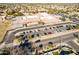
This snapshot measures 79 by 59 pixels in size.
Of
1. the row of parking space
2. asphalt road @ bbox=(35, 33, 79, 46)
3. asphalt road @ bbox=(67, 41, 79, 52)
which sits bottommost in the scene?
asphalt road @ bbox=(67, 41, 79, 52)

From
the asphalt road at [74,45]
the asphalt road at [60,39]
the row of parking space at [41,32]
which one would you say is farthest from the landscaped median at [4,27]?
the asphalt road at [74,45]

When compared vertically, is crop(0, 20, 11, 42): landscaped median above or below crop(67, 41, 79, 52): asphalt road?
above

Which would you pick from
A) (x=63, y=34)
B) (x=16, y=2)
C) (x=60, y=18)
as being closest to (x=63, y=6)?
(x=60, y=18)

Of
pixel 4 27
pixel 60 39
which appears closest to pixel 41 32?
pixel 60 39

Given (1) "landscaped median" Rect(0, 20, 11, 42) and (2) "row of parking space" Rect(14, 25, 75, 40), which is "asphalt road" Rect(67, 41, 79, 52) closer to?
(2) "row of parking space" Rect(14, 25, 75, 40)

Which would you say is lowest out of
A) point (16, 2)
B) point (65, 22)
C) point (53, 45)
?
point (53, 45)

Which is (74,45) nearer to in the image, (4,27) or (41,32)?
(41,32)

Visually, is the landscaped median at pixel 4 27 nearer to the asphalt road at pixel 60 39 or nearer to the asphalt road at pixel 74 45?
the asphalt road at pixel 60 39

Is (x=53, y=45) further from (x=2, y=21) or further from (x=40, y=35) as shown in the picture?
(x=2, y=21)

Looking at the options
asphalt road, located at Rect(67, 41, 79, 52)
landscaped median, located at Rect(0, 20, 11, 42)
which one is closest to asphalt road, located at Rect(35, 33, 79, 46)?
asphalt road, located at Rect(67, 41, 79, 52)

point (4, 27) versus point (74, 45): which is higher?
point (4, 27)

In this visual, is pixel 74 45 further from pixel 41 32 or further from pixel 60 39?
pixel 41 32
